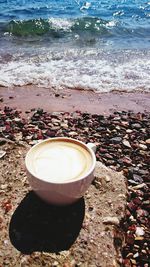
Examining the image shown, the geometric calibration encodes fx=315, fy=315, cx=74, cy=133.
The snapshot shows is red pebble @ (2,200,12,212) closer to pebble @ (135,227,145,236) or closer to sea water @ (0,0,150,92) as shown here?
pebble @ (135,227,145,236)

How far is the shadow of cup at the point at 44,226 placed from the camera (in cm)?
261

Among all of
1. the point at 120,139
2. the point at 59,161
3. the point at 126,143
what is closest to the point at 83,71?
the point at 120,139

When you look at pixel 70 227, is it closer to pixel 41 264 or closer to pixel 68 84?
pixel 41 264

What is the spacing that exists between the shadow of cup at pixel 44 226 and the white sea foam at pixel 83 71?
455 centimetres

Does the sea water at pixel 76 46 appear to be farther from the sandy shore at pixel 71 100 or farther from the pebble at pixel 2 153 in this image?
the pebble at pixel 2 153

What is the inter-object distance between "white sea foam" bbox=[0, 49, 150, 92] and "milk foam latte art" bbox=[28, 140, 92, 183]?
14.3 feet

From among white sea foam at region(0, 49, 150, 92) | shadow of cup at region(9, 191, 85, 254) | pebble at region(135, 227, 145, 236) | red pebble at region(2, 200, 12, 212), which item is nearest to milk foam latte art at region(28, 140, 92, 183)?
shadow of cup at region(9, 191, 85, 254)

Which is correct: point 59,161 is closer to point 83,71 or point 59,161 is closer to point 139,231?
point 139,231

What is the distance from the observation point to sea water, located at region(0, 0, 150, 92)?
301 inches

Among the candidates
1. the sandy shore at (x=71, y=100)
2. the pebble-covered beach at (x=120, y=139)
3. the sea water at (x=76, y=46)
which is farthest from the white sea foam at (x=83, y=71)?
the pebble-covered beach at (x=120, y=139)

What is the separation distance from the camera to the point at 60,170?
2.60m

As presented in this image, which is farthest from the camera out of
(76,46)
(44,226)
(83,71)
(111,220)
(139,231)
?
(76,46)

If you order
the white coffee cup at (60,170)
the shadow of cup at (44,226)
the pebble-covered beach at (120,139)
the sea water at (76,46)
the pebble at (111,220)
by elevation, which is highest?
the white coffee cup at (60,170)

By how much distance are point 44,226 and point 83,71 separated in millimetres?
5930
